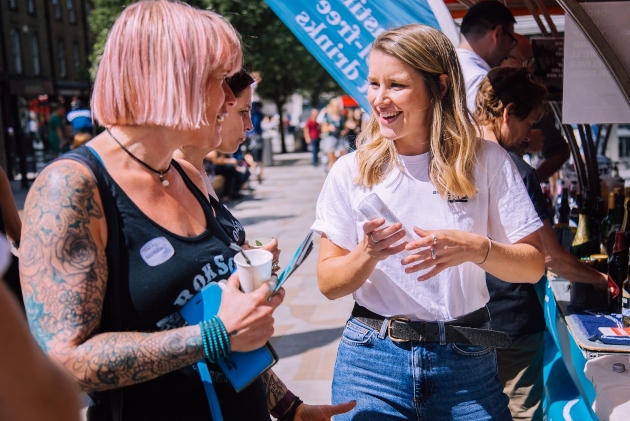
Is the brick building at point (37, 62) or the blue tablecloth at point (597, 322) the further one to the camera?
the brick building at point (37, 62)

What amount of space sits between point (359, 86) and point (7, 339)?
383 cm

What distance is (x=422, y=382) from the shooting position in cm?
219

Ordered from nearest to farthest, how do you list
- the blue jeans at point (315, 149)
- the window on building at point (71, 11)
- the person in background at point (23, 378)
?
the person in background at point (23, 378), the blue jeans at point (315, 149), the window on building at point (71, 11)

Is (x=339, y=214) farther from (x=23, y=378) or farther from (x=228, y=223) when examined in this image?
(x=23, y=378)

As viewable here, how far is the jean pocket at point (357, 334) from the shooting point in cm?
227

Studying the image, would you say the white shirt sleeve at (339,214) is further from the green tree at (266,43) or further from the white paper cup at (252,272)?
the green tree at (266,43)

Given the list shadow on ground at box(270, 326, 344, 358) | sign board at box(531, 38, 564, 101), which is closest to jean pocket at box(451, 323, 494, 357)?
sign board at box(531, 38, 564, 101)

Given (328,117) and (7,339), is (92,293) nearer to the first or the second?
(7,339)

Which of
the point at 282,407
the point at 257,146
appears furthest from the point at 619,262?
the point at 257,146

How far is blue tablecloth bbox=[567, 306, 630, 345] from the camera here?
263 centimetres

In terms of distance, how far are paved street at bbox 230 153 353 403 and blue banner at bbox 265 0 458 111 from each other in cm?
218

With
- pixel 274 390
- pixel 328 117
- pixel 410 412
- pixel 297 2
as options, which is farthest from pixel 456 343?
pixel 328 117

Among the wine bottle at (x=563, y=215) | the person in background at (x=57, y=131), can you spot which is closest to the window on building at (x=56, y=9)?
the person in background at (x=57, y=131)

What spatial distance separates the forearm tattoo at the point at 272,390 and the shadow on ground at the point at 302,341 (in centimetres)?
367
